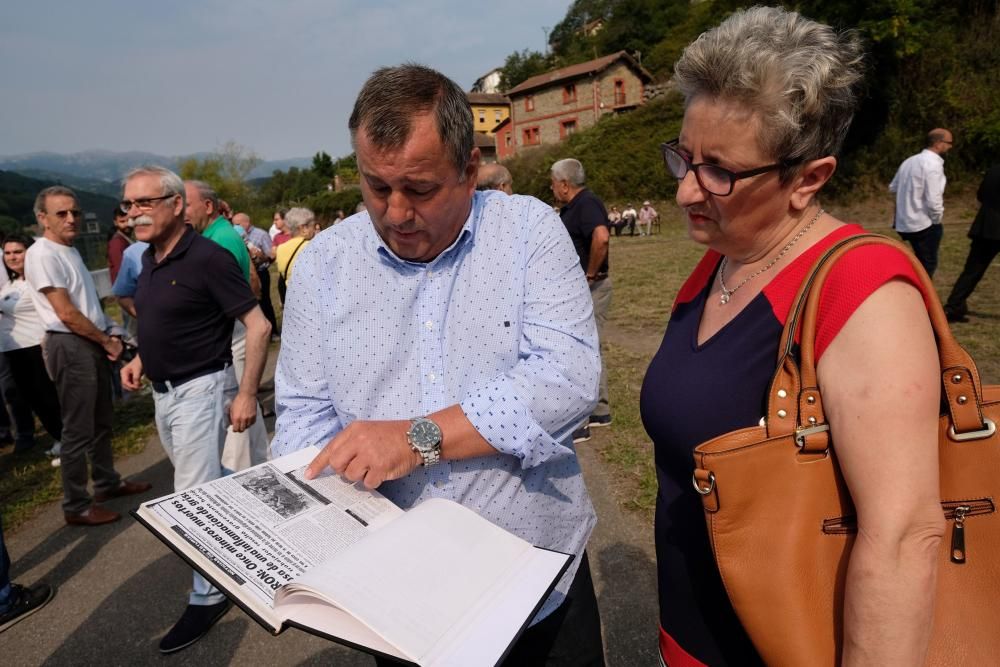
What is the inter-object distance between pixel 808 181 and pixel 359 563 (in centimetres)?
117

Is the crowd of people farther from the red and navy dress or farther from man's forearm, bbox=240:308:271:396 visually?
man's forearm, bbox=240:308:271:396

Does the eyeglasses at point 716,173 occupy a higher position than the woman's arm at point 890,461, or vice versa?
the eyeglasses at point 716,173

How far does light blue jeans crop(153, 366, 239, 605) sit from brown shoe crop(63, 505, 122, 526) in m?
1.65

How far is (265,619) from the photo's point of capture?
3.33ft

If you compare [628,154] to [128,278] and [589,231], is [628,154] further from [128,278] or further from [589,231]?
[128,278]

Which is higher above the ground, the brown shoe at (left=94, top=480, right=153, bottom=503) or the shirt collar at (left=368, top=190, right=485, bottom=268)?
the shirt collar at (left=368, top=190, right=485, bottom=268)

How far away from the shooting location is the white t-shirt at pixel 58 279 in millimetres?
3943

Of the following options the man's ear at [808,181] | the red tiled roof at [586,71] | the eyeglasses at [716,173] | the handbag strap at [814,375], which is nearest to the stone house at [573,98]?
the red tiled roof at [586,71]

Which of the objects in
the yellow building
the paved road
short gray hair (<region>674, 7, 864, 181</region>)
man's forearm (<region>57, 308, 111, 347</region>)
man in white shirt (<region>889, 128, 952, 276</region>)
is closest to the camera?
short gray hair (<region>674, 7, 864, 181</region>)

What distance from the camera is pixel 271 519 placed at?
4.03 ft

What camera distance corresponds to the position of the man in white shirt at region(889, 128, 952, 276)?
683 centimetres

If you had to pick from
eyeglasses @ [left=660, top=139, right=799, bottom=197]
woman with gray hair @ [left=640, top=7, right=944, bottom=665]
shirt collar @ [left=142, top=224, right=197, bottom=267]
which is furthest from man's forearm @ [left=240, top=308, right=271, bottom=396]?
eyeglasses @ [left=660, top=139, right=799, bottom=197]

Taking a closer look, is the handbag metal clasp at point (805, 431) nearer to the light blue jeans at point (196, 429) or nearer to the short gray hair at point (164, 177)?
the light blue jeans at point (196, 429)

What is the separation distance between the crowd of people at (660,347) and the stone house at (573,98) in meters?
44.8
